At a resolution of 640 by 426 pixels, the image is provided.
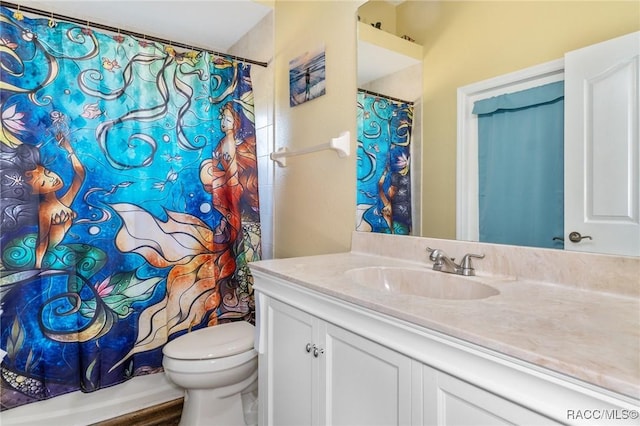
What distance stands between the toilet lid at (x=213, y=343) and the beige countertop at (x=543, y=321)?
70cm

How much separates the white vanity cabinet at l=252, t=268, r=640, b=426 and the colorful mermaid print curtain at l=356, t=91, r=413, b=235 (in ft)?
1.79

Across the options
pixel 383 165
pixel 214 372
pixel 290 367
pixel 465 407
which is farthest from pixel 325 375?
pixel 383 165

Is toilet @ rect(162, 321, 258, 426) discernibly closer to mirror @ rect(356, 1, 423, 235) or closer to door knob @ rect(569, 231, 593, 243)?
mirror @ rect(356, 1, 423, 235)

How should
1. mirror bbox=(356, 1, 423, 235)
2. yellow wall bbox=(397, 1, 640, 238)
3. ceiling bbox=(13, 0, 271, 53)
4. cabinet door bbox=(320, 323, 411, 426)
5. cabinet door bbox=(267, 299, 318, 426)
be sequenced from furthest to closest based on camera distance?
ceiling bbox=(13, 0, 271, 53), mirror bbox=(356, 1, 423, 235), cabinet door bbox=(267, 299, 318, 426), yellow wall bbox=(397, 1, 640, 238), cabinet door bbox=(320, 323, 411, 426)

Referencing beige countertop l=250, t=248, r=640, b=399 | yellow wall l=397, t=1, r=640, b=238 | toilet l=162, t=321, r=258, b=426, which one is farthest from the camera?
toilet l=162, t=321, r=258, b=426

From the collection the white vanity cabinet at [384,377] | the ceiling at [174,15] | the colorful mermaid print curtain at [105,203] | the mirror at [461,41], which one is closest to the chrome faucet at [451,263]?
the mirror at [461,41]

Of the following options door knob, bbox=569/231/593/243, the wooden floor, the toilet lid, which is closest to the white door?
door knob, bbox=569/231/593/243

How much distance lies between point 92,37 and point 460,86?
1.60 metres

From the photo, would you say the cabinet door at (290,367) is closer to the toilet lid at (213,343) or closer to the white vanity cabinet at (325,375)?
the white vanity cabinet at (325,375)

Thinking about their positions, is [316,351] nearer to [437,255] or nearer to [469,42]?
[437,255]

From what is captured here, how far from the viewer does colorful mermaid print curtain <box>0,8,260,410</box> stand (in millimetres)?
1488

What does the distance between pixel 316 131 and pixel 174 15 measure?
3.91 ft

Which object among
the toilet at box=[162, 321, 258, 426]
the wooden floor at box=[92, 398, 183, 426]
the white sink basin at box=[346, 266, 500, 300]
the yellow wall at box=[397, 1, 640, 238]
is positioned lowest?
the wooden floor at box=[92, 398, 183, 426]

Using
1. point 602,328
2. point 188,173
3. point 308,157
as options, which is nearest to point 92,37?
point 188,173
